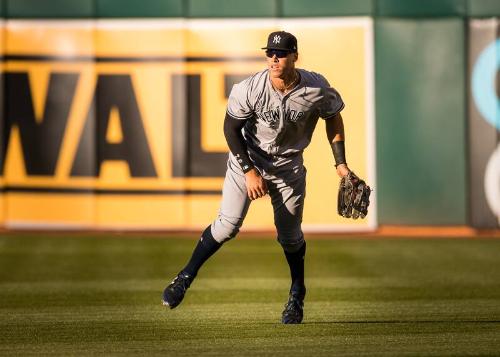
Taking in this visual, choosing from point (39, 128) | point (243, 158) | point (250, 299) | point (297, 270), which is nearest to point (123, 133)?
point (39, 128)

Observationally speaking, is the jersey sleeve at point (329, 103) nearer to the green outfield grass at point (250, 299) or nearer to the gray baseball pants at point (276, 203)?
the gray baseball pants at point (276, 203)

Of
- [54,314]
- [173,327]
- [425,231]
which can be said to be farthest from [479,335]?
[425,231]

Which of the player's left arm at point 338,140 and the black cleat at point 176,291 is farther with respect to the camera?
the player's left arm at point 338,140

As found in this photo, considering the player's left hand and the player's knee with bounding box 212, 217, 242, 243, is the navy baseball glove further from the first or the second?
the player's knee with bounding box 212, 217, 242, 243

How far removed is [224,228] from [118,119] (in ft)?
23.4

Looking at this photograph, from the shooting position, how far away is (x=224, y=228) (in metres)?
7.35

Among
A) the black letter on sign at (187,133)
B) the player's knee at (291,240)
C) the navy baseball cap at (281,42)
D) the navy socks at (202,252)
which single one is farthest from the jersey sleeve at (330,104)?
the black letter on sign at (187,133)

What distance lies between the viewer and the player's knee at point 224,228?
7.34 meters

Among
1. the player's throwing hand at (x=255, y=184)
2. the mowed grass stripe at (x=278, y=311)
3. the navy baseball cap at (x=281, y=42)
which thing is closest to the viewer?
the navy baseball cap at (x=281, y=42)

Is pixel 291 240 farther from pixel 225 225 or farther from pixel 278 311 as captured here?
pixel 278 311

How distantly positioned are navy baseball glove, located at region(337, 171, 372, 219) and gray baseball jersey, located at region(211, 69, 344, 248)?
27cm

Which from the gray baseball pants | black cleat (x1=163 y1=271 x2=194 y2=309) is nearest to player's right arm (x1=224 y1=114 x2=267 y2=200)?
the gray baseball pants

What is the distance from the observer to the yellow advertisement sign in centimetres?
1416

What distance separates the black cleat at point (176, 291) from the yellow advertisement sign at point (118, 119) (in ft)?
22.0
